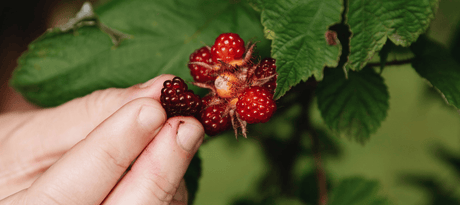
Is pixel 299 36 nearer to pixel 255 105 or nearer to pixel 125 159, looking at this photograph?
pixel 255 105

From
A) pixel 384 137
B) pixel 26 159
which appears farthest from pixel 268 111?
pixel 384 137

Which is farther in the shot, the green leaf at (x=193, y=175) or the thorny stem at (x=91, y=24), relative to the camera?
the green leaf at (x=193, y=175)

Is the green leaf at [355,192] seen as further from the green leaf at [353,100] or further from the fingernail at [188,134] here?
the fingernail at [188,134]

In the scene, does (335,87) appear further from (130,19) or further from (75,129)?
(75,129)

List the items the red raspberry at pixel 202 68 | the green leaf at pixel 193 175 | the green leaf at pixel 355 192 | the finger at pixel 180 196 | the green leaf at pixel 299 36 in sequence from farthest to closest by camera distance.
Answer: the green leaf at pixel 355 192, the green leaf at pixel 193 175, the finger at pixel 180 196, the red raspberry at pixel 202 68, the green leaf at pixel 299 36

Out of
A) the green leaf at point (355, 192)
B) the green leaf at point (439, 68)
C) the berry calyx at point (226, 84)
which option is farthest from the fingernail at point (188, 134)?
the green leaf at point (355, 192)

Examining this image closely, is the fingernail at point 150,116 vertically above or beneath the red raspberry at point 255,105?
above
